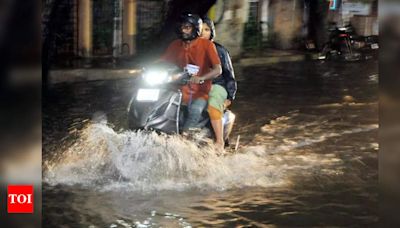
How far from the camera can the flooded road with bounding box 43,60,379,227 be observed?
5.24 m

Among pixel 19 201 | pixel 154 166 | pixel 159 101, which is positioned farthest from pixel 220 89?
pixel 19 201

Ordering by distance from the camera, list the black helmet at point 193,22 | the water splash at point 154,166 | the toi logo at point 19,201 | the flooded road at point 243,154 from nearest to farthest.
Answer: the toi logo at point 19,201, the flooded road at point 243,154, the black helmet at point 193,22, the water splash at point 154,166

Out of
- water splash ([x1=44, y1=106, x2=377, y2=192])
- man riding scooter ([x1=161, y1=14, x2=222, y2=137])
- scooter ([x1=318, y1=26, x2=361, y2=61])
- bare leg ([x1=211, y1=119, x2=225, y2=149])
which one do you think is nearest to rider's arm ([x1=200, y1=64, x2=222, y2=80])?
man riding scooter ([x1=161, y1=14, x2=222, y2=137])

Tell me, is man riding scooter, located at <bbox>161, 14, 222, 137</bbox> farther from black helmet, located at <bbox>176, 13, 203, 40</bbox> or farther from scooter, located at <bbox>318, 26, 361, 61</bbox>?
scooter, located at <bbox>318, 26, 361, 61</bbox>

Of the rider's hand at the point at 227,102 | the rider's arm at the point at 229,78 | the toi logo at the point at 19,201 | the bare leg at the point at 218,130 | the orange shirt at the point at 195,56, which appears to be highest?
the orange shirt at the point at 195,56

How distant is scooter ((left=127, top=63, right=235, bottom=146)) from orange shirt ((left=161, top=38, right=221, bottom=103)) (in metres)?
0.06

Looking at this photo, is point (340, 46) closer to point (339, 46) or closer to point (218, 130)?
point (339, 46)

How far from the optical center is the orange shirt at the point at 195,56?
5.46 meters

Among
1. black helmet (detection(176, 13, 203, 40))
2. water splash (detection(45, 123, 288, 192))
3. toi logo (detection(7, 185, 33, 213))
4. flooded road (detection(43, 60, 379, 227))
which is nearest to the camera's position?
toi logo (detection(7, 185, 33, 213))

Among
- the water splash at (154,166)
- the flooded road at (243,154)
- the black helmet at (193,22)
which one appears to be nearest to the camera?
the flooded road at (243,154)

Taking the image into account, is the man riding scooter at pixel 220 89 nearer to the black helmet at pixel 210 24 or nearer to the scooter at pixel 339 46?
the black helmet at pixel 210 24

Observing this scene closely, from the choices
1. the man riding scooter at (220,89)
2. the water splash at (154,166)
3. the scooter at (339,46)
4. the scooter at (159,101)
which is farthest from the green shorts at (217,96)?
the scooter at (339,46)

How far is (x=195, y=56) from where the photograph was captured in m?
5.52

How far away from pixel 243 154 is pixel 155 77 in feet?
2.90
